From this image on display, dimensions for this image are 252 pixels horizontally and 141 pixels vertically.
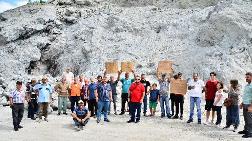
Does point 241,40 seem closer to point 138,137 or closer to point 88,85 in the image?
point 88,85

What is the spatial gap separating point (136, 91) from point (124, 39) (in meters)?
14.7

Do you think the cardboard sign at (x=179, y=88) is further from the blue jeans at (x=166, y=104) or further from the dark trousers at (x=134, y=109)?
the dark trousers at (x=134, y=109)

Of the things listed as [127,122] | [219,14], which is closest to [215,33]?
[219,14]

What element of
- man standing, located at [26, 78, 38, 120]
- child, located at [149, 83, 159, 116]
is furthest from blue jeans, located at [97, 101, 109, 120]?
man standing, located at [26, 78, 38, 120]

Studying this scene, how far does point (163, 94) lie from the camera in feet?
59.5

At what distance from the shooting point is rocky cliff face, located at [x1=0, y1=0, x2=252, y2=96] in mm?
26469

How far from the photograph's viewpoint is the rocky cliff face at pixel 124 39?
86.8 feet

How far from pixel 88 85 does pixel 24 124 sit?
271 centimetres

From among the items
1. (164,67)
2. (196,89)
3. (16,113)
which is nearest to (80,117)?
(16,113)

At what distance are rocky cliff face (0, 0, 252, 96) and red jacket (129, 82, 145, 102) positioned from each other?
29.7 ft

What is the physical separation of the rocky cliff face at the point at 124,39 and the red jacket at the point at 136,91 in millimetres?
9061

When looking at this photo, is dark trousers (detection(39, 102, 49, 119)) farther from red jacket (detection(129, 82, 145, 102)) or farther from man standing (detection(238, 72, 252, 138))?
man standing (detection(238, 72, 252, 138))

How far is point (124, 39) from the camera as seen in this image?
102 feet

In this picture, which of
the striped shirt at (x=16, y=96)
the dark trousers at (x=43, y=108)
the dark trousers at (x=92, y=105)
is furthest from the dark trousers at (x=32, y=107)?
the dark trousers at (x=92, y=105)
